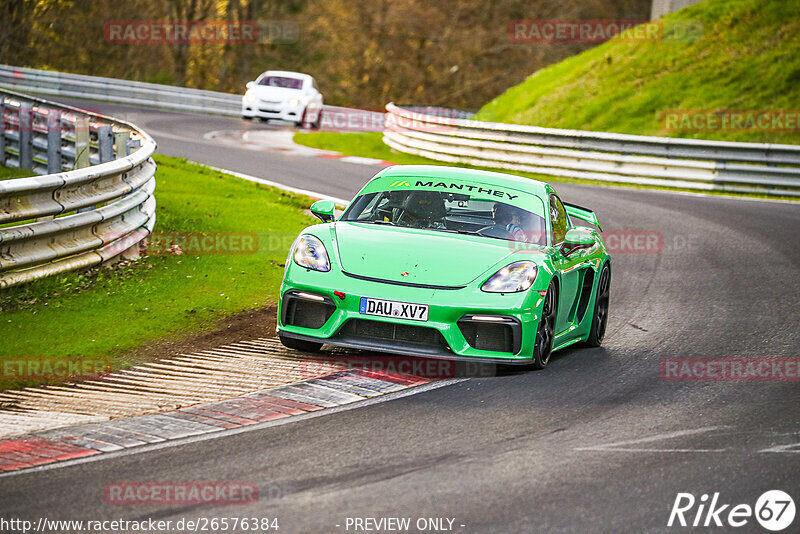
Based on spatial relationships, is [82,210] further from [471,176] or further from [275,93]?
[275,93]

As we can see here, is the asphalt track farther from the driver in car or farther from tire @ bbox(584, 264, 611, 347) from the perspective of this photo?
the driver in car

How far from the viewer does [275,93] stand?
32438mm

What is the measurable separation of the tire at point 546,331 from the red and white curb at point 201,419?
843 mm

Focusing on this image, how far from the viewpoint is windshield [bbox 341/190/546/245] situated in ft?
28.4

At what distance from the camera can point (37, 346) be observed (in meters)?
7.94

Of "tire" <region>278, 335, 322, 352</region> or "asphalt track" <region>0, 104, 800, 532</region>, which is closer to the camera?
"asphalt track" <region>0, 104, 800, 532</region>

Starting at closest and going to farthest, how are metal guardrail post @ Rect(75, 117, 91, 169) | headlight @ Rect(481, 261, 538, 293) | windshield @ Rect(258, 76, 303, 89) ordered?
headlight @ Rect(481, 261, 538, 293) → metal guardrail post @ Rect(75, 117, 91, 169) → windshield @ Rect(258, 76, 303, 89)

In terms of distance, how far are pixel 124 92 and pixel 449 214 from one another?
28.6 m

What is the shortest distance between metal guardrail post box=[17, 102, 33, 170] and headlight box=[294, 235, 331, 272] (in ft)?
29.2

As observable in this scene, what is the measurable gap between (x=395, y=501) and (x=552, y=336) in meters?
3.39

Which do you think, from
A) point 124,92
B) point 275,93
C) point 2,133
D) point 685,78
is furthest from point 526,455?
point 124,92

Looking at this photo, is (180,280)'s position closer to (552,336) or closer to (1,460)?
(552,336)

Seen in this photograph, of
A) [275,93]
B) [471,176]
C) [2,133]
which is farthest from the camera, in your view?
[275,93]

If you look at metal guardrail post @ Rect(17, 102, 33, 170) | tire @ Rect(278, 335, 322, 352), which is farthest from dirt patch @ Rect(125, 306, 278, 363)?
metal guardrail post @ Rect(17, 102, 33, 170)
